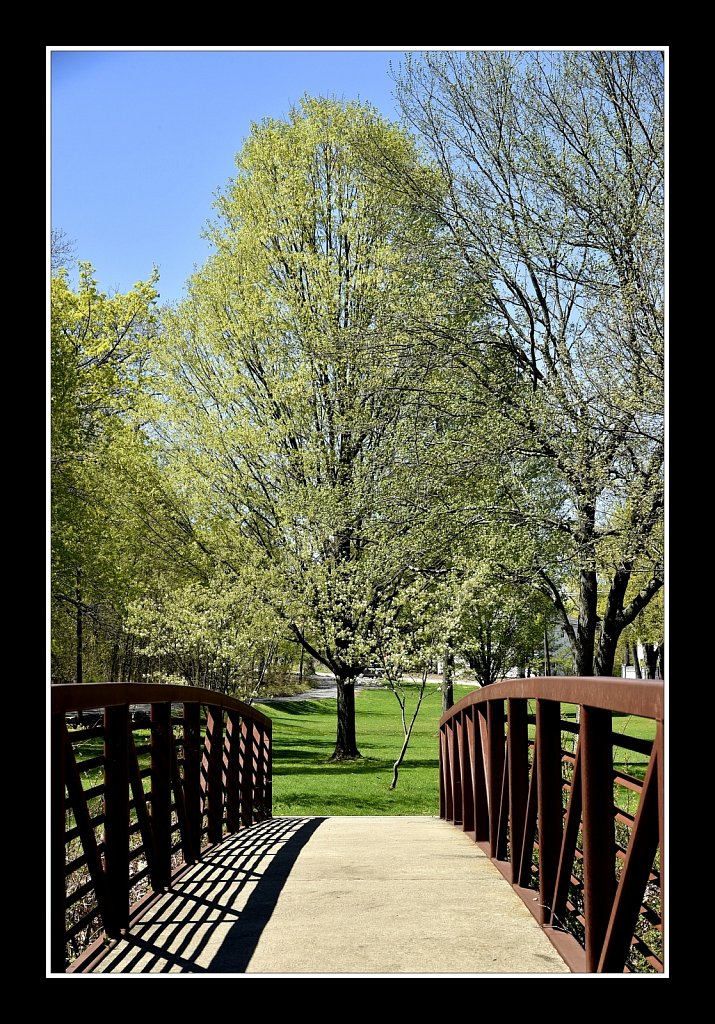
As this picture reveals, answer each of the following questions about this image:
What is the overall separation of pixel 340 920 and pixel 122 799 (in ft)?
3.32

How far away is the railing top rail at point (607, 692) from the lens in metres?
2.57

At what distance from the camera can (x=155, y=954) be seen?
3.61 meters

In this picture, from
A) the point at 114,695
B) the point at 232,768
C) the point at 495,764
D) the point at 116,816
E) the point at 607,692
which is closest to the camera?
the point at 607,692

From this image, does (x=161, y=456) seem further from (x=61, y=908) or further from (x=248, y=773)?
(x=61, y=908)

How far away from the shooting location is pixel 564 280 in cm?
1438

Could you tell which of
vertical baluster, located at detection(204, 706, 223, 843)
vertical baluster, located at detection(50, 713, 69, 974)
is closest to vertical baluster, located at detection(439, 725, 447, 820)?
vertical baluster, located at detection(204, 706, 223, 843)

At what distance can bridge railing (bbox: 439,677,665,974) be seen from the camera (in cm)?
269

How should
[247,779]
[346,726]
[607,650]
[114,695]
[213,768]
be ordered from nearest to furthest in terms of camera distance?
1. [114,695]
2. [213,768]
3. [247,779]
4. [607,650]
5. [346,726]

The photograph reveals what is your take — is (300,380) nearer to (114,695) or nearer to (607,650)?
(607,650)

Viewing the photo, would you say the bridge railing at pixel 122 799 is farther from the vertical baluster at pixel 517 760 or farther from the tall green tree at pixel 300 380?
the tall green tree at pixel 300 380

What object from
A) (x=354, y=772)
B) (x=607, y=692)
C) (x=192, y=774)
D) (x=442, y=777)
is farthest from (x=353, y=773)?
(x=607, y=692)

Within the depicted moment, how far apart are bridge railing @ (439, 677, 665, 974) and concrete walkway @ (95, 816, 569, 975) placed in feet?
0.58

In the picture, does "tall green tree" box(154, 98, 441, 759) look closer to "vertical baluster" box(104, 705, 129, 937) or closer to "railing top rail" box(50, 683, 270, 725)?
"railing top rail" box(50, 683, 270, 725)

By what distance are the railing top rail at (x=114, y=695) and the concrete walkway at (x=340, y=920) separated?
3.01 feet
